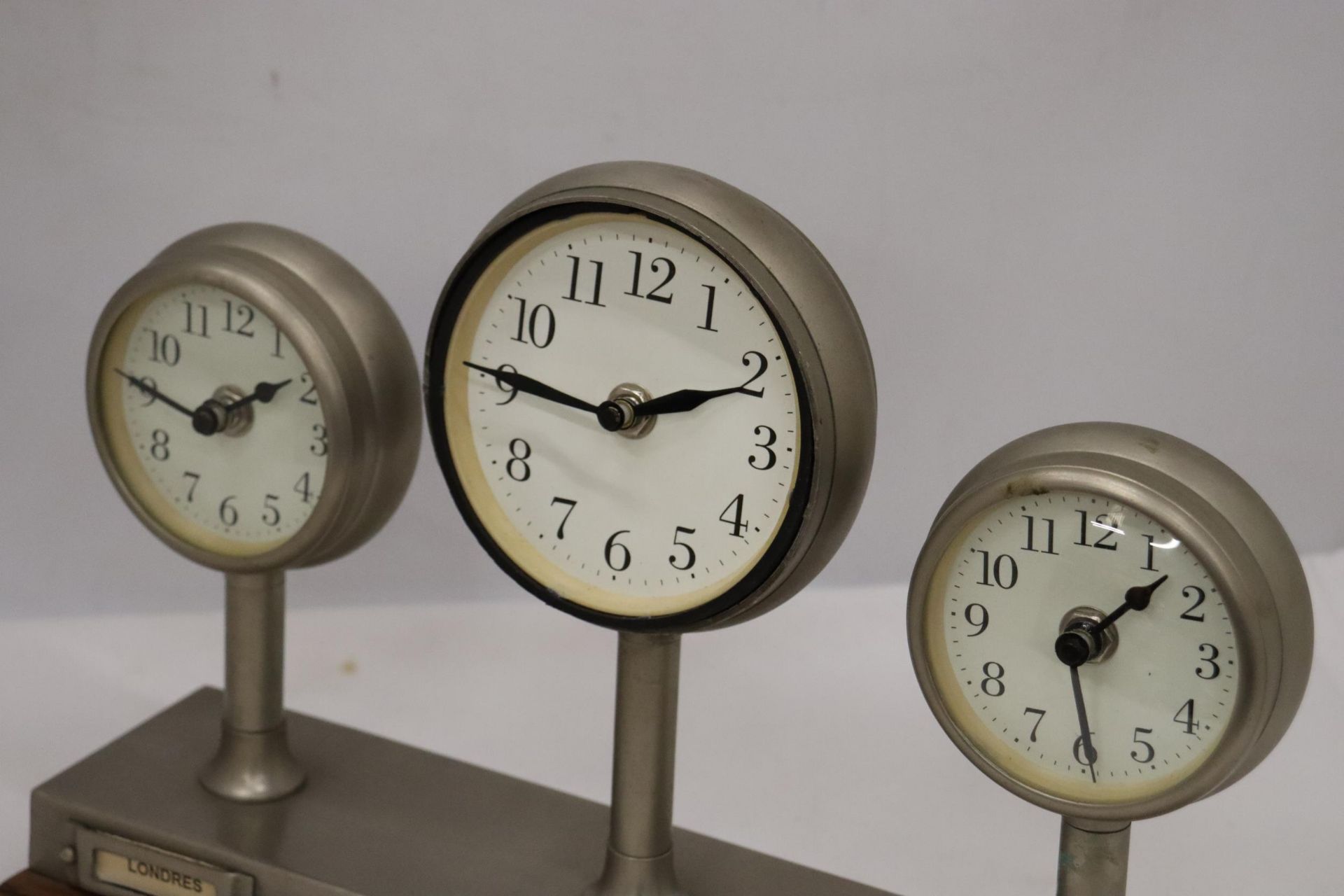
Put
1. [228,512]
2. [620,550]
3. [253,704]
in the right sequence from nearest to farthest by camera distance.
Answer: [620,550], [228,512], [253,704]

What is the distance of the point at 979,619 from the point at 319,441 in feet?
2.27

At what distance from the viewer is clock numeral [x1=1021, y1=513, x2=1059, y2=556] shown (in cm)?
137

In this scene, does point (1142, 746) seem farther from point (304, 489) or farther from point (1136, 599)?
point (304, 489)

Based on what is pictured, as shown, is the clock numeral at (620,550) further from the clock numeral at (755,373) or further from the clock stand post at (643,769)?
the clock numeral at (755,373)

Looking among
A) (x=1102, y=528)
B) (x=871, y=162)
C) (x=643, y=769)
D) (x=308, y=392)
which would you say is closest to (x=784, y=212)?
(x=871, y=162)

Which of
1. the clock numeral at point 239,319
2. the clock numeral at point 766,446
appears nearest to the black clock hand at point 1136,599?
the clock numeral at point 766,446

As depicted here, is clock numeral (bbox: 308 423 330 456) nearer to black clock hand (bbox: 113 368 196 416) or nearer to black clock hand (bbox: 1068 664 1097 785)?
black clock hand (bbox: 113 368 196 416)

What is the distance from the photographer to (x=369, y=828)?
182 cm

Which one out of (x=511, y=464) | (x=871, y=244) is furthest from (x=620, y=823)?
(x=871, y=244)

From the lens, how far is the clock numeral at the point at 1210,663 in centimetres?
133

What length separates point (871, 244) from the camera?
96.3 inches

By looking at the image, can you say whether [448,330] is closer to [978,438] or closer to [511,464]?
[511,464]

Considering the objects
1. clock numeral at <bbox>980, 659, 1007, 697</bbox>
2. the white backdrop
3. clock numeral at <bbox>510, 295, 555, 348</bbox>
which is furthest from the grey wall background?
clock numeral at <bbox>980, 659, 1007, 697</bbox>

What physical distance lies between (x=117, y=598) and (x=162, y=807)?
0.89 metres
